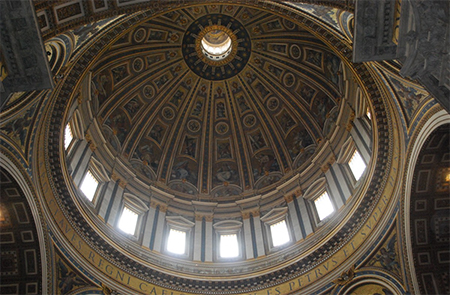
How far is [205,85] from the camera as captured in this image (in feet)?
101

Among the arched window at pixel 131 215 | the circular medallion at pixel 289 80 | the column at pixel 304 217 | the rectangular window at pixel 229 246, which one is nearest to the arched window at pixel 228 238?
the rectangular window at pixel 229 246

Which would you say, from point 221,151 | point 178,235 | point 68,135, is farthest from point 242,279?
point 221,151

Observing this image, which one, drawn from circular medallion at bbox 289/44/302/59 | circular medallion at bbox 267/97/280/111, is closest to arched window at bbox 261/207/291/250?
circular medallion at bbox 267/97/280/111

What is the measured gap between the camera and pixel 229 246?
2258 cm

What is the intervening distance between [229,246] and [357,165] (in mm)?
7669

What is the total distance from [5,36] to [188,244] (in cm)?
1551

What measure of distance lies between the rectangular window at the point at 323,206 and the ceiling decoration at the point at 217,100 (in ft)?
12.6

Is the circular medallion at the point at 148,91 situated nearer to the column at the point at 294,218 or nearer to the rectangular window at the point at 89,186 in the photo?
the rectangular window at the point at 89,186

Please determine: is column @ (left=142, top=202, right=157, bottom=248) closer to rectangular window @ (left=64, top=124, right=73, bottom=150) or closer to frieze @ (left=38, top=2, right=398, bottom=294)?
frieze @ (left=38, top=2, right=398, bottom=294)

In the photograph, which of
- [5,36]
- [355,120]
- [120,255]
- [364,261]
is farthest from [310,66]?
[5,36]

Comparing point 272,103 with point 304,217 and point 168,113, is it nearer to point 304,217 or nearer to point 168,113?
point 168,113

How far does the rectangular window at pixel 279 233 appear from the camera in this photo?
21703 millimetres

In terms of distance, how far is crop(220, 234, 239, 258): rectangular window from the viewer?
22.0 meters

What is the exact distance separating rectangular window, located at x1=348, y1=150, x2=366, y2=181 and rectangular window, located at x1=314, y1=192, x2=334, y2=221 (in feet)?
6.25
